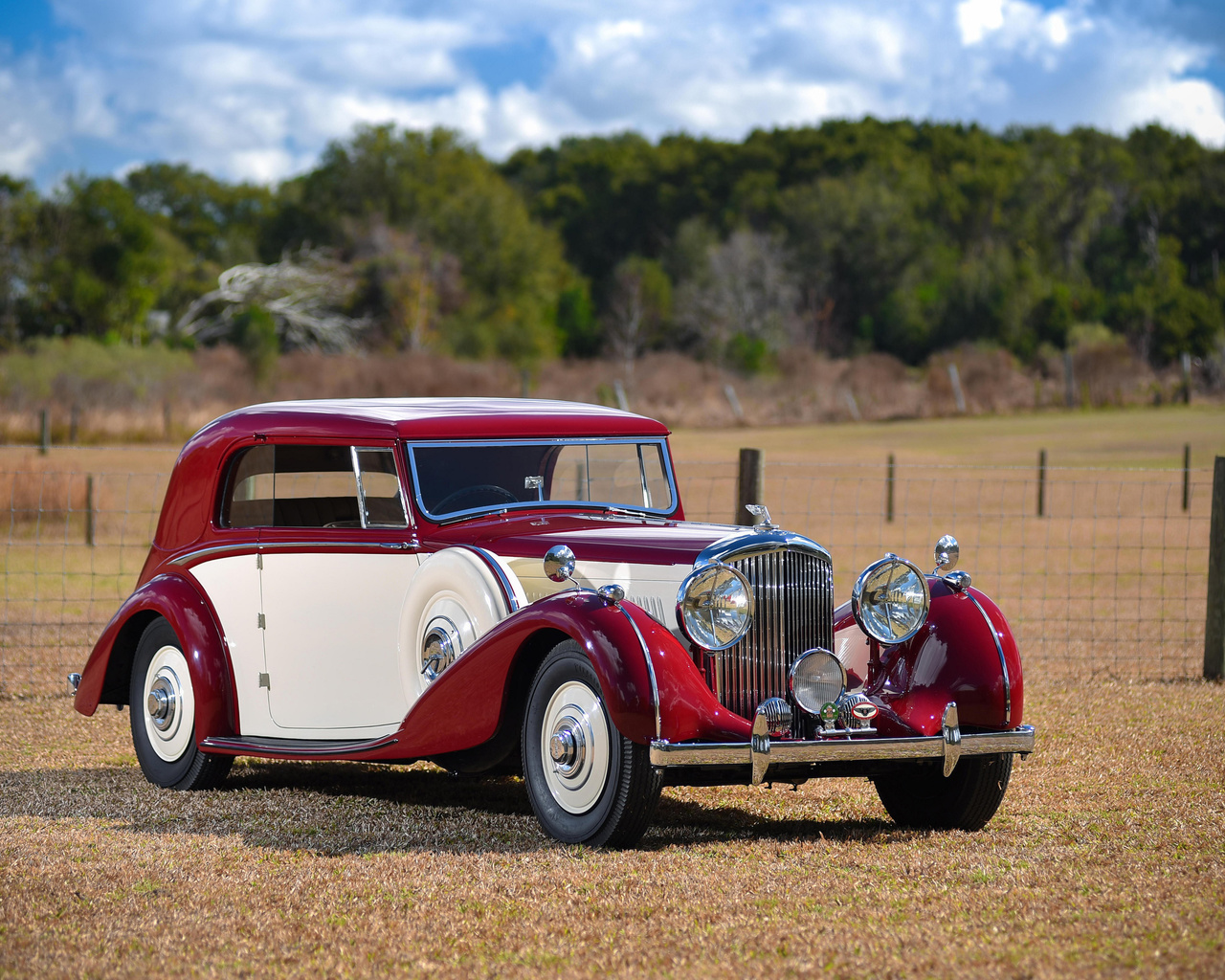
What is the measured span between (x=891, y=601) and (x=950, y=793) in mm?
798

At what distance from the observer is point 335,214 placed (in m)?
65.6

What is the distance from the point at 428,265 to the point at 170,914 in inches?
2187

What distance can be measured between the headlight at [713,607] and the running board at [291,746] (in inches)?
52.7

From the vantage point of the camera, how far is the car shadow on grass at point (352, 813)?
5355mm

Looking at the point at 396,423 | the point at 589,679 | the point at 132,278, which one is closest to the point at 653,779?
the point at 589,679

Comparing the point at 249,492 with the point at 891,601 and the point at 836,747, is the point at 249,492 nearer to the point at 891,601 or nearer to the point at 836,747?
the point at 891,601

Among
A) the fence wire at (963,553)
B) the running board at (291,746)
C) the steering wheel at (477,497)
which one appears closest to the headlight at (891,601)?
the steering wheel at (477,497)

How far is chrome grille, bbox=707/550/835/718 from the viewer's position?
5258 millimetres

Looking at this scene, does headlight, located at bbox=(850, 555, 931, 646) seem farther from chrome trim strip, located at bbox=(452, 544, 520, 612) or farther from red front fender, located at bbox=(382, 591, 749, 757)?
chrome trim strip, located at bbox=(452, 544, 520, 612)

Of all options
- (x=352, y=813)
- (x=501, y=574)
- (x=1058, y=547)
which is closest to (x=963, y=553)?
(x=1058, y=547)

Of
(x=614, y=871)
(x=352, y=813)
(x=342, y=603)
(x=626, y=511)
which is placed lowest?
(x=352, y=813)

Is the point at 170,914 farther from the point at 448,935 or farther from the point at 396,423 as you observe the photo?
the point at 396,423

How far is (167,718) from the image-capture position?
6.57 meters

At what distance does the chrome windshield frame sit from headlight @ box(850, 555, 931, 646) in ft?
3.97
